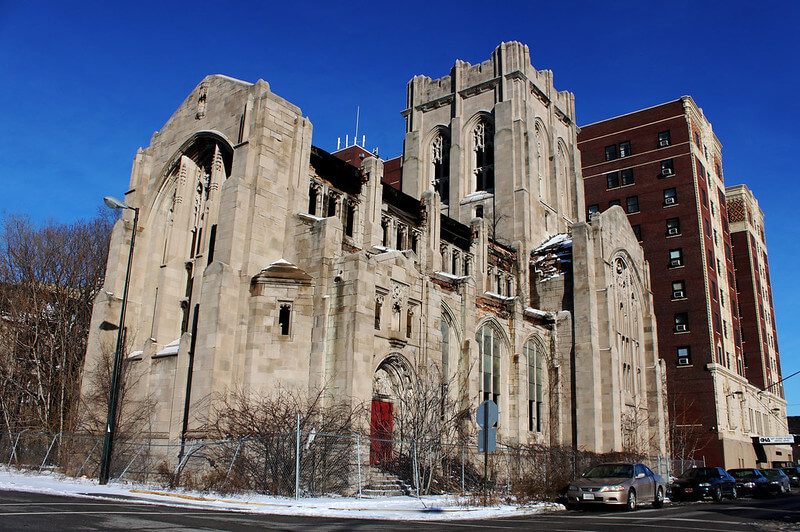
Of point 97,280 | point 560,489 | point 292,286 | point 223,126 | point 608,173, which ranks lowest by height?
point 560,489

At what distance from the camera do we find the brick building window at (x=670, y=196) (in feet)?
195

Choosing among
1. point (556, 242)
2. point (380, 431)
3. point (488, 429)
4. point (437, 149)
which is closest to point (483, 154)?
point (437, 149)

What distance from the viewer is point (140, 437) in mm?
26219

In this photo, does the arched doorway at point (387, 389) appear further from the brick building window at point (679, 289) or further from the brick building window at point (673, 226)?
the brick building window at point (673, 226)

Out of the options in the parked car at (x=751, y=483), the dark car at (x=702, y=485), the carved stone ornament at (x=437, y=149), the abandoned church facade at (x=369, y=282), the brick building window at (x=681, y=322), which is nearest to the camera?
the abandoned church facade at (x=369, y=282)

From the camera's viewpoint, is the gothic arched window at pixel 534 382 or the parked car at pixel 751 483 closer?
the parked car at pixel 751 483

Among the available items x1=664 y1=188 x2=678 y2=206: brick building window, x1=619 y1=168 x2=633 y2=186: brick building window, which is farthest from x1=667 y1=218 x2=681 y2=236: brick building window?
x1=619 y1=168 x2=633 y2=186: brick building window

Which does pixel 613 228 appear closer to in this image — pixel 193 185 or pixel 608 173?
pixel 608 173

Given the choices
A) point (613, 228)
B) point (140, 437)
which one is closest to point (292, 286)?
point (140, 437)

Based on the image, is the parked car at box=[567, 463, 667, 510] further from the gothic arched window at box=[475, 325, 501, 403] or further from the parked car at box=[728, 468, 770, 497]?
the gothic arched window at box=[475, 325, 501, 403]

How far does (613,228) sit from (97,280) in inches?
1316

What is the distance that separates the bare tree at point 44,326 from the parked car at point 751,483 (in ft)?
105

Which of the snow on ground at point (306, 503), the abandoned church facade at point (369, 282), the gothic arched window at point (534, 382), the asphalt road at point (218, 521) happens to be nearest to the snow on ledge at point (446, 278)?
the abandoned church facade at point (369, 282)

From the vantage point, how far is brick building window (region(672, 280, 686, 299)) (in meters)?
55.8
